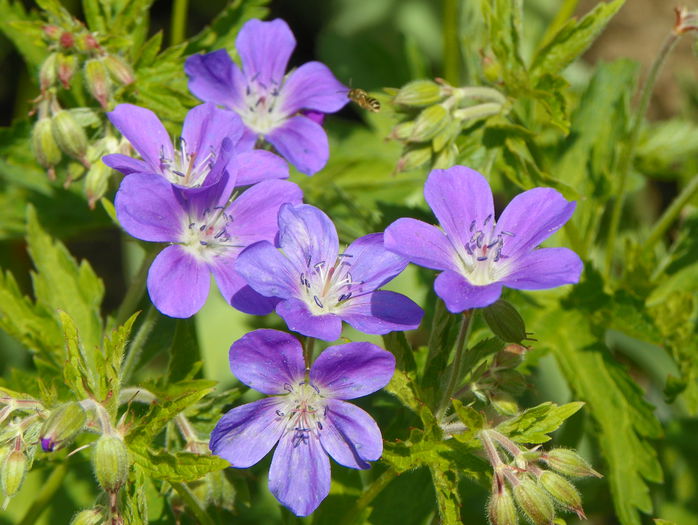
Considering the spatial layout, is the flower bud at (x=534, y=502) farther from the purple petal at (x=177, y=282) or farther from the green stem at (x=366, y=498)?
the purple petal at (x=177, y=282)

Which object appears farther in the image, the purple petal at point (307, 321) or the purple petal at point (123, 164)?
the purple petal at point (123, 164)

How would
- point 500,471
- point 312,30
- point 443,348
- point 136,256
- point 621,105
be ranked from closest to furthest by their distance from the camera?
point 500,471 → point 443,348 → point 621,105 → point 136,256 → point 312,30

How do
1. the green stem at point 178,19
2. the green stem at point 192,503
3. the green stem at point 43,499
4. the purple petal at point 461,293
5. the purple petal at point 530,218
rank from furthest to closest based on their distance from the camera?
the green stem at point 178,19, the green stem at point 43,499, the green stem at point 192,503, the purple petal at point 530,218, the purple petal at point 461,293

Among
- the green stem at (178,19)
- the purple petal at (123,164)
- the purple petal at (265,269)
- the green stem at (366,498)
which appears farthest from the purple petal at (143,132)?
the green stem at (178,19)

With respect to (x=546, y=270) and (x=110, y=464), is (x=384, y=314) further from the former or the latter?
(x=110, y=464)

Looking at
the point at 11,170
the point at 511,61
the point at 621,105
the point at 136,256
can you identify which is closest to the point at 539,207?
the point at 511,61

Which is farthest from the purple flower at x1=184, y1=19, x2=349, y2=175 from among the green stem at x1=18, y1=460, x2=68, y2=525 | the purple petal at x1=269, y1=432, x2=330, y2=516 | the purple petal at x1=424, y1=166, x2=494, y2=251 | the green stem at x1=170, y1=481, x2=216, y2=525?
the green stem at x1=18, y1=460, x2=68, y2=525

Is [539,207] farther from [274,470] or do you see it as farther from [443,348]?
[274,470]
